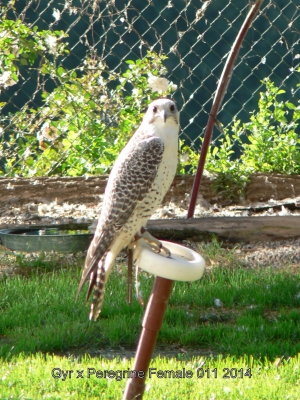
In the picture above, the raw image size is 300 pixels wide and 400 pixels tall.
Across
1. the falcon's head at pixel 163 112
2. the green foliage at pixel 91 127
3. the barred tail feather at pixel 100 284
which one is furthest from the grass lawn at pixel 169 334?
the green foliage at pixel 91 127

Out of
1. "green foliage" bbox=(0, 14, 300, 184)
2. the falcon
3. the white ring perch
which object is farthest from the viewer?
"green foliage" bbox=(0, 14, 300, 184)

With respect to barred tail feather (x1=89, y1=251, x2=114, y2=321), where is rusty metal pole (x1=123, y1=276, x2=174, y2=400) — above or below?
above

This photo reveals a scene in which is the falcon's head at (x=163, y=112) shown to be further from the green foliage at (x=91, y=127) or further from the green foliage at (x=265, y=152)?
the green foliage at (x=265, y=152)

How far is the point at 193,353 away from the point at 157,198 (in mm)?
885

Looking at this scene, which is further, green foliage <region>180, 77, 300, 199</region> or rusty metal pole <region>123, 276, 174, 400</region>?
green foliage <region>180, 77, 300, 199</region>

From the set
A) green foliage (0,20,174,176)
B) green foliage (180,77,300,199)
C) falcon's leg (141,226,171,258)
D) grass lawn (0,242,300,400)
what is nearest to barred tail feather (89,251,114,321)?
falcon's leg (141,226,171,258)

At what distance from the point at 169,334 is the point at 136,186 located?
0.93m

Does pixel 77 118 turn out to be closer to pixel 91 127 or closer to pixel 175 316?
pixel 91 127

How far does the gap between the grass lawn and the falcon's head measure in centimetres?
120

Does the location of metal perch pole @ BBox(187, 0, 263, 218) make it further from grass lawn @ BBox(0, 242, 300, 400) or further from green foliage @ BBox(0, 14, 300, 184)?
green foliage @ BBox(0, 14, 300, 184)

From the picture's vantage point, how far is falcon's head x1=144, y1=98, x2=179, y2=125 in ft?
11.4

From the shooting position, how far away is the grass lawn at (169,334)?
324cm

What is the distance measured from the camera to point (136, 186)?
3445 mm

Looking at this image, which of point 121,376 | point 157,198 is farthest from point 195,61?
point 121,376
